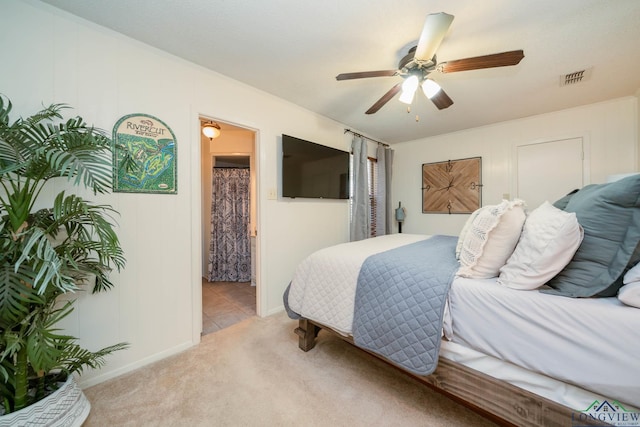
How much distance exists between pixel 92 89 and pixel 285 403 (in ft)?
7.61

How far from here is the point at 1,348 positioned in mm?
982

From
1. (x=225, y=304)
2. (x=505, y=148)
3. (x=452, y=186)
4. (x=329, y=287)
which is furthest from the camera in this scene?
(x=452, y=186)

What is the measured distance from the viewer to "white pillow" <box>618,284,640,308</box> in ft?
2.70

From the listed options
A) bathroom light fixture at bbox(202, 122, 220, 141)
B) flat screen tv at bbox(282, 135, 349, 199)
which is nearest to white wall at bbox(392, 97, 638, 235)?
flat screen tv at bbox(282, 135, 349, 199)

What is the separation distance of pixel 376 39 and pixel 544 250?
5.45 ft

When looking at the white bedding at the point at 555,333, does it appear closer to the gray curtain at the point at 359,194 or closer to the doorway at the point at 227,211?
the gray curtain at the point at 359,194

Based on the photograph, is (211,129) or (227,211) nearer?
(211,129)

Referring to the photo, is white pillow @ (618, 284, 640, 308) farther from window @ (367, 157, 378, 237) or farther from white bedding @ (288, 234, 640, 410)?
window @ (367, 157, 378, 237)

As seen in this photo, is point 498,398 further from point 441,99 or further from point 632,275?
point 441,99

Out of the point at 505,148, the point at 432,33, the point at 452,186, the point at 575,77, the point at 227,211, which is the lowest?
the point at 227,211

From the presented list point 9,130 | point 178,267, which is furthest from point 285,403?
point 9,130

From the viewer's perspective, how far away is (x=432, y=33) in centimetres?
132

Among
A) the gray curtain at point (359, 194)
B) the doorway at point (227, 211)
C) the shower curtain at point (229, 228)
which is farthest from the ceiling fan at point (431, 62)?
the shower curtain at point (229, 228)

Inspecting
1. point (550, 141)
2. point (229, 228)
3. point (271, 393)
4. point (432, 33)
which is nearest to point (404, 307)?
point (271, 393)
